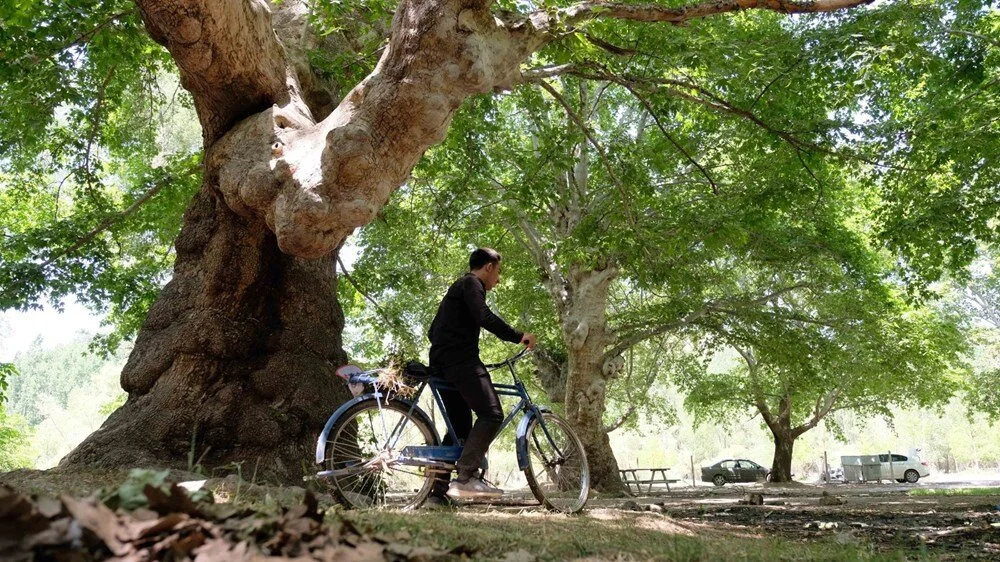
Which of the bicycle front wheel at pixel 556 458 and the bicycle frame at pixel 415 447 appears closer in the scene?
the bicycle frame at pixel 415 447

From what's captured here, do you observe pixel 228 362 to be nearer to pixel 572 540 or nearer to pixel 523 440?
pixel 523 440

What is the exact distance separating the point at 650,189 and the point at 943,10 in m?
6.15

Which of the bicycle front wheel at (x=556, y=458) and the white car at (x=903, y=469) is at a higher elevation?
the white car at (x=903, y=469)

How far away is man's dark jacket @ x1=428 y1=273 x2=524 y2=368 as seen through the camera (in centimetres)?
528

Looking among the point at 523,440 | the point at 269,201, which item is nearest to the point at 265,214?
the point at 269,201

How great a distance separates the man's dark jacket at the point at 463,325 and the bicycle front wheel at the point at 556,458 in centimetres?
97

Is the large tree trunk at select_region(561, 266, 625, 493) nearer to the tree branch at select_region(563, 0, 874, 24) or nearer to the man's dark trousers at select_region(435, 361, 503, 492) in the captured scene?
the tree branch at select_region(563, 0, 874, 24)

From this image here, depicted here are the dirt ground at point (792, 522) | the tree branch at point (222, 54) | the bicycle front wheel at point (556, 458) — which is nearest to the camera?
the dirt ground at point (792, 522)

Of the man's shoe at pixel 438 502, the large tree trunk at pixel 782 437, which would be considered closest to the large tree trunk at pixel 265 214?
the man's shoe at pixel 438 502

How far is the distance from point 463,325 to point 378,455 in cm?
114

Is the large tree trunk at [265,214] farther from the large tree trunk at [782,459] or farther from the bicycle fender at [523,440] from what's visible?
the large tree trunk at [782,459]

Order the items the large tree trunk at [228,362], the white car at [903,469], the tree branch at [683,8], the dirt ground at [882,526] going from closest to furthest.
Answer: the dirt ground at [882,526] < the large tree trunk at [228,362] < the tree branch at [683,8] < the white car at [903,469]

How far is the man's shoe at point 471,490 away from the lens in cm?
511

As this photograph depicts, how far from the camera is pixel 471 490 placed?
512 centimetres
